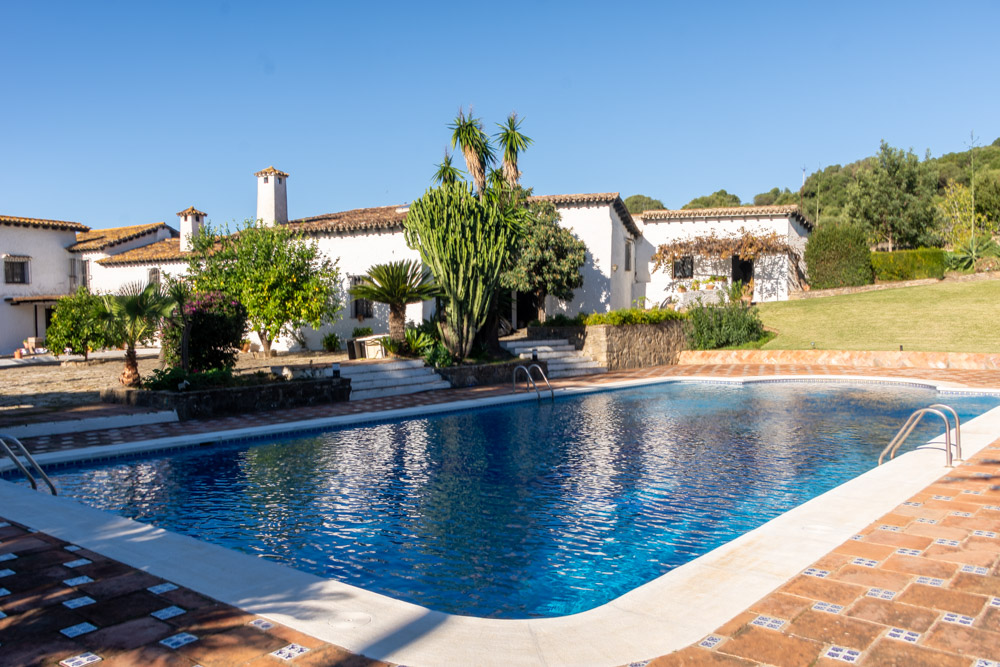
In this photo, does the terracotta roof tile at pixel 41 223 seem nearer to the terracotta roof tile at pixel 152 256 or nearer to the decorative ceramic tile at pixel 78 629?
the terracotta roof tile at pixel 152 256

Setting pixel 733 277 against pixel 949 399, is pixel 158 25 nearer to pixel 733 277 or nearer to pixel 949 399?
pixel 949 399

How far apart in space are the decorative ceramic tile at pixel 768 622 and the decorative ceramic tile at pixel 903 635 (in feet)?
1.67

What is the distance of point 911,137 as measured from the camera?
116 feet

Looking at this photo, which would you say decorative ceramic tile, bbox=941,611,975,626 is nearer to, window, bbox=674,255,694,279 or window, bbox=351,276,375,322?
window, bbox=351,276,375,322

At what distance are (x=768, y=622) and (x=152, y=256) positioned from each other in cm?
3201

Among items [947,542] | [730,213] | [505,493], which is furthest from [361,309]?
[947,542]

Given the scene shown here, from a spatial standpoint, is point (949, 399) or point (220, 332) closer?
point (949, 399)

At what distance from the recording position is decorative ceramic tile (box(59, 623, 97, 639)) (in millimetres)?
3654

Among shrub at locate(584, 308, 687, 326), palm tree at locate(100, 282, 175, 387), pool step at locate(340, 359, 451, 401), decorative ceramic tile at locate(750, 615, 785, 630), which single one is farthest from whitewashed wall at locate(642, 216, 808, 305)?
decorative ceramic tile at locate(750, 615, 785, 630)

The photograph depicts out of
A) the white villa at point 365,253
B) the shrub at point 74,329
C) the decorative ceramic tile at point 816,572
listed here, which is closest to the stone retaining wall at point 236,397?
the white villa at point 365,253

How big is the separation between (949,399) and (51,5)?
67.2 feet

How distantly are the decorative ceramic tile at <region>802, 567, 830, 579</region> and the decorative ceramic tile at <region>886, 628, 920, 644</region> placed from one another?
2.58 ft

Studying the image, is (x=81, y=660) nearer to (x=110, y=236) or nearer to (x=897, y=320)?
(x=897, y=320)

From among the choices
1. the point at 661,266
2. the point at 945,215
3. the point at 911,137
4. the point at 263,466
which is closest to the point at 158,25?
the point at 263,466
